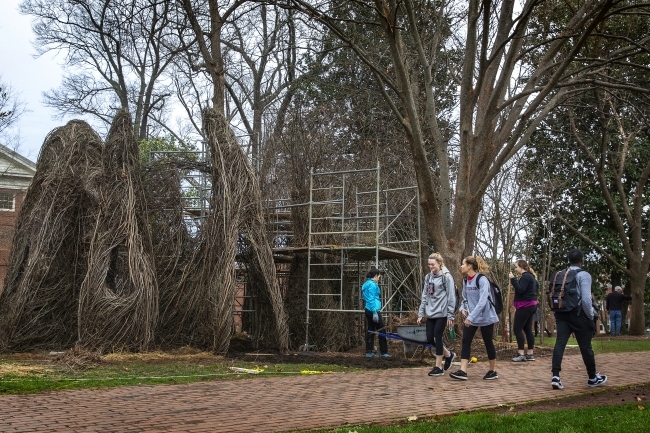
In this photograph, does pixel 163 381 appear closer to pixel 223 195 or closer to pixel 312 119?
pixel 223 195

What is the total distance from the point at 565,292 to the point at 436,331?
227 centimetres

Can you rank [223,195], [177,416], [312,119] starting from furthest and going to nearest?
1. [312,119]
2. [223,195]
3. [177,416]

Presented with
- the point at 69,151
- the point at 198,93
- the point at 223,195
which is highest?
the point at 198,93

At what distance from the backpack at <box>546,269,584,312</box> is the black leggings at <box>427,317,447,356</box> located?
1.94 m

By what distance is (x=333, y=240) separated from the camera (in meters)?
17.9

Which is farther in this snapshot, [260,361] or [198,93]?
[198,93]

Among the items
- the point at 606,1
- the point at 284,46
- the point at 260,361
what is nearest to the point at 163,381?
the point at 260,361

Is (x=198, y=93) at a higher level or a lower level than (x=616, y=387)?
higher

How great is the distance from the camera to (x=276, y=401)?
8586 mm

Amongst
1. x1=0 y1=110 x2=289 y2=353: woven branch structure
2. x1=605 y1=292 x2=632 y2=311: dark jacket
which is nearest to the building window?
x1=0 y1=110 x2=289 y2=353: woven branch structure

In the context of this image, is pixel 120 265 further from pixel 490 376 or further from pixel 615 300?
pixel 615 300

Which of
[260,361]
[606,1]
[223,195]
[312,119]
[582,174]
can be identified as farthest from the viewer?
[582,174]

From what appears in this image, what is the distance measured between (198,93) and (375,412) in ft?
89.8

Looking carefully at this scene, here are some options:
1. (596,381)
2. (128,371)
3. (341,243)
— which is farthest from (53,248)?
(596,381)
